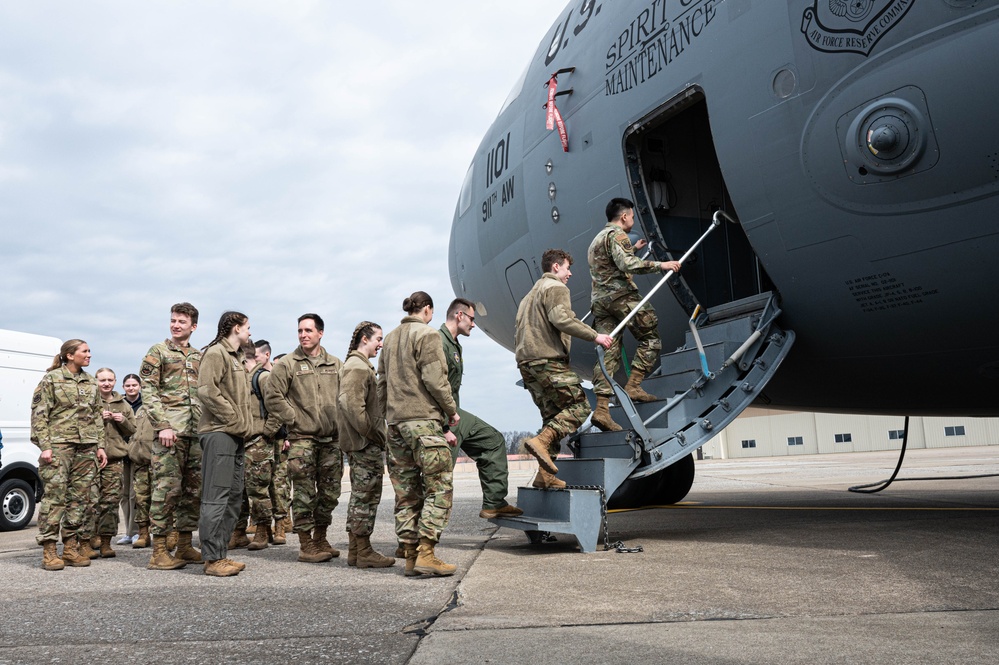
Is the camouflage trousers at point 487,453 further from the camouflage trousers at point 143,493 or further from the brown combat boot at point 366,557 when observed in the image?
the camouflage trousers at point 143,493

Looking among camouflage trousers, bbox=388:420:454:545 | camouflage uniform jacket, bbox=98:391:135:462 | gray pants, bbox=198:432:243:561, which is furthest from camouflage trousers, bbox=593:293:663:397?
camouflage uniform jacket, bbox=98:391:135:462

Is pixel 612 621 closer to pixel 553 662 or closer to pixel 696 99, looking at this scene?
pixel 553 662

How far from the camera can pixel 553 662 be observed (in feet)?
9.04

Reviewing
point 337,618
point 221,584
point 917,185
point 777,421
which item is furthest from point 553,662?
point 777,421

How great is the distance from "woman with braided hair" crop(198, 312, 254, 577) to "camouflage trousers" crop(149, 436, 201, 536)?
17.2 inches

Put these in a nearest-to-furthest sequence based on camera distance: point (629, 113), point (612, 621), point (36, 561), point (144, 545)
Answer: point (612, 621) < point (629, 113) < point (36, 561) < point (144, 545)

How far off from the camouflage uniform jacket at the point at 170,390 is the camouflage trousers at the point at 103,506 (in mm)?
1252

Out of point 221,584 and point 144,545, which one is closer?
point 221,584

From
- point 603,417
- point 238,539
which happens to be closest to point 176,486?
point 238,539

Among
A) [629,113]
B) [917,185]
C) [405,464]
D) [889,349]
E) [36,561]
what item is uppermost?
[629,113]

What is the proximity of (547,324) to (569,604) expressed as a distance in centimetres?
249

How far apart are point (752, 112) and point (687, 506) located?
203 inches

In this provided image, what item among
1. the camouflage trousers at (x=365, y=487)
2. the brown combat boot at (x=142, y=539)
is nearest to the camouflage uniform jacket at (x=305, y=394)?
the camouflage trousers at (x=365, y=487)

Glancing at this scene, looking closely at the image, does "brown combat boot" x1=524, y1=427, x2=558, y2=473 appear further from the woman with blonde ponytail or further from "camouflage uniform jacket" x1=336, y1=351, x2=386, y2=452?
the woman with blonde ponytail
